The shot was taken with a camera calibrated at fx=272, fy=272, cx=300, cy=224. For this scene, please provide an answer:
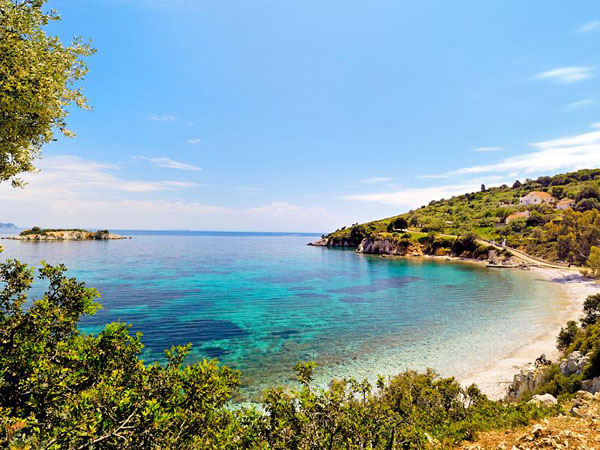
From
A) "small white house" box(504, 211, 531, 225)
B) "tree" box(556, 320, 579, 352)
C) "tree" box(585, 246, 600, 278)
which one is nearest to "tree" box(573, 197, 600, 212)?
"small white house" box(504, 211, 531, 225)

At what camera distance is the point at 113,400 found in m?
6.32

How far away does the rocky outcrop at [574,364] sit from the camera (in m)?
17.7

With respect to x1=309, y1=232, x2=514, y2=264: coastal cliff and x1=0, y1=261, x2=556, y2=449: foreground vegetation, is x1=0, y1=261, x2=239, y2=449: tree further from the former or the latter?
x1=309, y1=232, x2=514, y2=264: coastal cliff

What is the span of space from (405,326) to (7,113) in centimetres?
4008

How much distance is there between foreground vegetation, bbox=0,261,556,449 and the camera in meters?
5.91

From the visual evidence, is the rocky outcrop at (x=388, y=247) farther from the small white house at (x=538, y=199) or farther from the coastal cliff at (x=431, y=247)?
the small white house at (x=538, y=199)

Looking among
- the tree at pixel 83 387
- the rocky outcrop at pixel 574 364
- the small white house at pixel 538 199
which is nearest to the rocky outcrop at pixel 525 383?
the rocky outcrop at pixel 574 364

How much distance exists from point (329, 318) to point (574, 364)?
88.2 feet

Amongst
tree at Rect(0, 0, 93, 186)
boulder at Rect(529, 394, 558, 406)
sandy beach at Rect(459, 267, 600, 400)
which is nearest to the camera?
tree at Rect(0, 0, 93, 186)

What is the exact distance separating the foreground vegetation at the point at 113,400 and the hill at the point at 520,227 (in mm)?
99257

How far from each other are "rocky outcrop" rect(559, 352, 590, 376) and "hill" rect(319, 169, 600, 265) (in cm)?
7843

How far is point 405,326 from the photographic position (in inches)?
1428

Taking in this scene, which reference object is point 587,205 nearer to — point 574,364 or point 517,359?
point 517,359

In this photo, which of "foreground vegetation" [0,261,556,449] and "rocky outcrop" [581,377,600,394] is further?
"rocky outcrop" [581,377,600,394]
